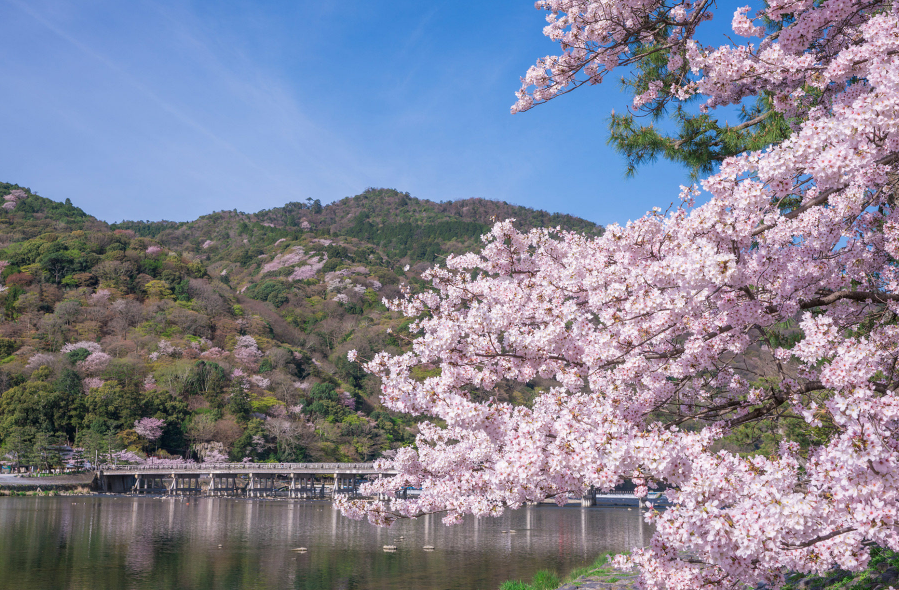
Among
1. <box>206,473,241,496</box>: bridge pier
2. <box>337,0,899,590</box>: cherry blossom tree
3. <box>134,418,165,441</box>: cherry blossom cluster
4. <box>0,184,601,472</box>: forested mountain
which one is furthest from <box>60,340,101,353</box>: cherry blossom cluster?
<box>337,0,899,590</box>: cherry blossom tree


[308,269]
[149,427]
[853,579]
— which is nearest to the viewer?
[853,579]

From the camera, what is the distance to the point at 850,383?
3.40 meters

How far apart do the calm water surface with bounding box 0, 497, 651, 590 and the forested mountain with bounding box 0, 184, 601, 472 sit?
14.0m

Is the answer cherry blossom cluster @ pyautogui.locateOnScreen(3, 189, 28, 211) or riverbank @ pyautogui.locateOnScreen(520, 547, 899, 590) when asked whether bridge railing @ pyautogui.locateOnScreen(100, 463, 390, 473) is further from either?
cherry blossom cluster @ pyautogui.locateOnScreen(3, 189, 28, 211)

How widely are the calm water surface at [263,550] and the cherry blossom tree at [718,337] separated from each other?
11698 mm

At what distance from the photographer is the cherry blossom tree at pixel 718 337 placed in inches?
127

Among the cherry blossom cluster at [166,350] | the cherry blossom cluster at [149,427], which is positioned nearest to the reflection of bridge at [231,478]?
the cherry blossom cluster at [149,427]

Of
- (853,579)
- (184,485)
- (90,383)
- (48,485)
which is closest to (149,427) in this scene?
(90,383)

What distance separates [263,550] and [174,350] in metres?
43.9

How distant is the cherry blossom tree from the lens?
3221 mm

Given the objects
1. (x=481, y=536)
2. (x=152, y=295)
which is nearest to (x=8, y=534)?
(x=481, y=536)

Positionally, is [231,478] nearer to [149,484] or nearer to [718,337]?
[149,484]

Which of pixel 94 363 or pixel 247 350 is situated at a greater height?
pixel 247 350

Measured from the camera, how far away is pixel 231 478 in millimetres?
60875
